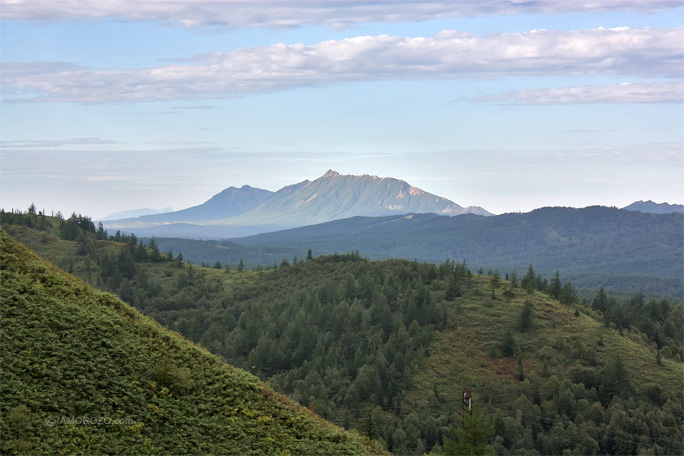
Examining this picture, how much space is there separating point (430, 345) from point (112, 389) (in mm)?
78575

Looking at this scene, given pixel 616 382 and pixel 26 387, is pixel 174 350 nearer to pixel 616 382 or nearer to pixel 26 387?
pixel 26 387

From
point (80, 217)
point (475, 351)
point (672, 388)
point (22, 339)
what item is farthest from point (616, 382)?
point (80, 217)


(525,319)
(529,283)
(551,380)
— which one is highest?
(529,283)

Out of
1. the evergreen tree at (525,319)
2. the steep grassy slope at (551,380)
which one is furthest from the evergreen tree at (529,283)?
the evergreen tree at (525,319)

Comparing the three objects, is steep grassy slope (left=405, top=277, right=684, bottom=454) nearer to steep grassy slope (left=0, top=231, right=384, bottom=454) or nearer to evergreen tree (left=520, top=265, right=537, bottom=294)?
evergreen tree (left=520, top=265, right=537, bottom=294)

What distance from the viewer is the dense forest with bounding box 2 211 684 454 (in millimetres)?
75562

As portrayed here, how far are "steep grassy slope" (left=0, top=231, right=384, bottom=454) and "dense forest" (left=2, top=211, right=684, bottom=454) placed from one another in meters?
33.2

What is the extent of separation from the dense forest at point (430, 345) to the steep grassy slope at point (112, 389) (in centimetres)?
3317

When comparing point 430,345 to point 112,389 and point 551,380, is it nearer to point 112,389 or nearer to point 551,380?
point 551,380

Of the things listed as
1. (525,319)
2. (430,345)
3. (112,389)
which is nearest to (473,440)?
(112,389)

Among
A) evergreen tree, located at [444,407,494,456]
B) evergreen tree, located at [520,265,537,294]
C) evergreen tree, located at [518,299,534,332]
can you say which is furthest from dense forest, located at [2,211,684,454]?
evergreen tree, located at [444,407,494,456]

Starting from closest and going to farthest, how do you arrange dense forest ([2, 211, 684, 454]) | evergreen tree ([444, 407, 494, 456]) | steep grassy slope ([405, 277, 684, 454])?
evergreen tree ([444, 407, 494, 456]), steep grassy slope ([405, 277, 684, 454]), dense forest ([2, 211, 684, 454])

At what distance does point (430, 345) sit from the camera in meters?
99.2

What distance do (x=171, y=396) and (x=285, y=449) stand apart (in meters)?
4.84
